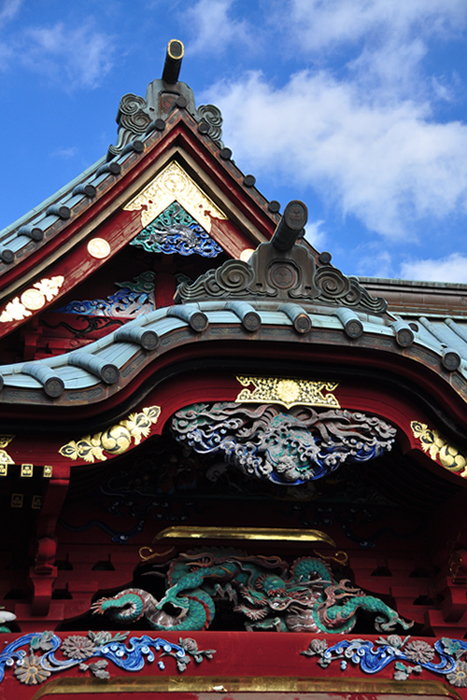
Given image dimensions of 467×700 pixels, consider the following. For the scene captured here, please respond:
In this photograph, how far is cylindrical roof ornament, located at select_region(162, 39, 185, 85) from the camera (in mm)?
8672

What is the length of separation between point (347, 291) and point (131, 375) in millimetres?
1995

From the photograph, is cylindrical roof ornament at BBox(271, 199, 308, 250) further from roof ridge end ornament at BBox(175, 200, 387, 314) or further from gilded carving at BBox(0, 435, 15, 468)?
gilded carving at BBox(0, 435, 15, 468)

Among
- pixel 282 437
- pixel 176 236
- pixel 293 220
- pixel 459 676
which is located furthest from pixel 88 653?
pixel 176 236

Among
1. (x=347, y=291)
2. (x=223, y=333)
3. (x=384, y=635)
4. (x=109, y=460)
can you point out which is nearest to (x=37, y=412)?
(x=109, y=460)

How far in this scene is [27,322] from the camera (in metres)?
7.27

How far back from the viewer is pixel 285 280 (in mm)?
6250

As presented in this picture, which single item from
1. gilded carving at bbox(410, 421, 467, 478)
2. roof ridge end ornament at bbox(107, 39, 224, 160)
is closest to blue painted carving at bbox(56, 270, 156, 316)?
roof ridge end ornament at bbox(107, 39, 224, 160)

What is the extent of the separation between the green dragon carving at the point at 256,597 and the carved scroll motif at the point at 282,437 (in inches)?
41.7

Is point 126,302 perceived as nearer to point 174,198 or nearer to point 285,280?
Answer: point 174,198

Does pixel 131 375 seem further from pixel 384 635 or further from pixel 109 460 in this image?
pixel 384 635

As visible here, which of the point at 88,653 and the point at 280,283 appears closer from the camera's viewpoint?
the point at 88,653

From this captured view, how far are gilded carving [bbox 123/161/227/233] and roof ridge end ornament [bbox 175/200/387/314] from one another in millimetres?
1828

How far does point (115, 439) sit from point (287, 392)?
4.24 feet

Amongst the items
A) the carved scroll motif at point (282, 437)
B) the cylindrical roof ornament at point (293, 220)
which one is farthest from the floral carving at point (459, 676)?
the cylindrical roof ornament at point (293, 220)
